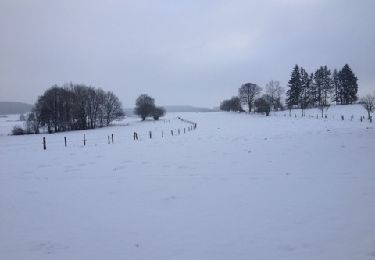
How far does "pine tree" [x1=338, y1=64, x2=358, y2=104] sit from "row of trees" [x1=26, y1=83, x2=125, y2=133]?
76.5 meters

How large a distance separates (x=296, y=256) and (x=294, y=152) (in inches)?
455

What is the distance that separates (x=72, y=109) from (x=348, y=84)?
8935cm

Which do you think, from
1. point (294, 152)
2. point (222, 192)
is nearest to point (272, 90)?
point (294, 152)

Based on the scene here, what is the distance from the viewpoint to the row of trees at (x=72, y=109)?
71.4m

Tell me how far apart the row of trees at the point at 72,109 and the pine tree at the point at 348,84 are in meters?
76.5

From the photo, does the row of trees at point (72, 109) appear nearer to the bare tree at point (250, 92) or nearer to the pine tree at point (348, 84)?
the bare tree at point (250, 92)

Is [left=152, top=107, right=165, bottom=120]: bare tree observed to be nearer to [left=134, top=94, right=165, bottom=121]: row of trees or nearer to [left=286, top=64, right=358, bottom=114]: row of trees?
[left=134, top=94, right=165, bottom=121]: row of trees

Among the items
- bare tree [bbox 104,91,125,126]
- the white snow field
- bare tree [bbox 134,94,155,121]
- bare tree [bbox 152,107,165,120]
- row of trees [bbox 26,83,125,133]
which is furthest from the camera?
bare tree [bbox 152,107,165,120]

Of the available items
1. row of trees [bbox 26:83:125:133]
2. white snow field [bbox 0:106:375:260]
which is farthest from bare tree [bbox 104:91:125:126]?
white snow field [bbox 0:106:375:260]

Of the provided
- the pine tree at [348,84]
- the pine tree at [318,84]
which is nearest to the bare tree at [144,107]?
the pine tree at [318,84]

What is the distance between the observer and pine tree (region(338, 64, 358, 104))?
101312mm

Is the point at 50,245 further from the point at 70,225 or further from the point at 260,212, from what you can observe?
the point at 260,212

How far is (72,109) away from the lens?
74188 millimetres

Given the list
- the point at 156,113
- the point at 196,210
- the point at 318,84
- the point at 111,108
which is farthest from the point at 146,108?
the point at 196,210
